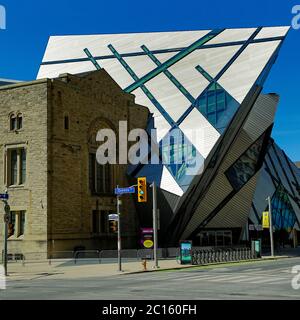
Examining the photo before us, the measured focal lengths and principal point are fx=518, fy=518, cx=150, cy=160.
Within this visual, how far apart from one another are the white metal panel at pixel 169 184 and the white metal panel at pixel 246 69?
957 cm

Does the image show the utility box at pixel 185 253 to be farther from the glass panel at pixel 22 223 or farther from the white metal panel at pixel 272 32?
the white metal panel at pixel 272 32

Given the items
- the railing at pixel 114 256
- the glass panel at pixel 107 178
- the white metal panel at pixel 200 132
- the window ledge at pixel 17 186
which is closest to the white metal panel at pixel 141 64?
the white metal panel at pixel 200 132

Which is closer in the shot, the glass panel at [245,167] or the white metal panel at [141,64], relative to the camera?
the glass panel at [245,167]

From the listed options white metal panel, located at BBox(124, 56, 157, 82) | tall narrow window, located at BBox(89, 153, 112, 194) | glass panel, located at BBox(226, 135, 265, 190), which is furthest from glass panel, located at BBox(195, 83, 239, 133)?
tall narrow window, located at BBox(89, 153, 112, 194)

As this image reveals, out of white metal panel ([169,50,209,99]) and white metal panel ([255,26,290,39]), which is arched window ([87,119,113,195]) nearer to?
white metal panel ([169,50,209,99])

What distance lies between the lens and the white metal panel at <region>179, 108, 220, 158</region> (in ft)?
156

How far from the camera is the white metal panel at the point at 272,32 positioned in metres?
53.7

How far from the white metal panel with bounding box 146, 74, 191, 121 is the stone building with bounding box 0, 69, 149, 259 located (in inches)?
285

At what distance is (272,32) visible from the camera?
179 ft

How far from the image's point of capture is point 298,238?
2931 inches

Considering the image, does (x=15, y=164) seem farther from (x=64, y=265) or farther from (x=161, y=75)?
(x=161, y=75)

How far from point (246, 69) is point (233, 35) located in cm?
772

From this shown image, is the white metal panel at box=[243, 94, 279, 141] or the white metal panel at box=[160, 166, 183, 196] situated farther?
the white metal panel at box=[243, 94, 279, 141]
